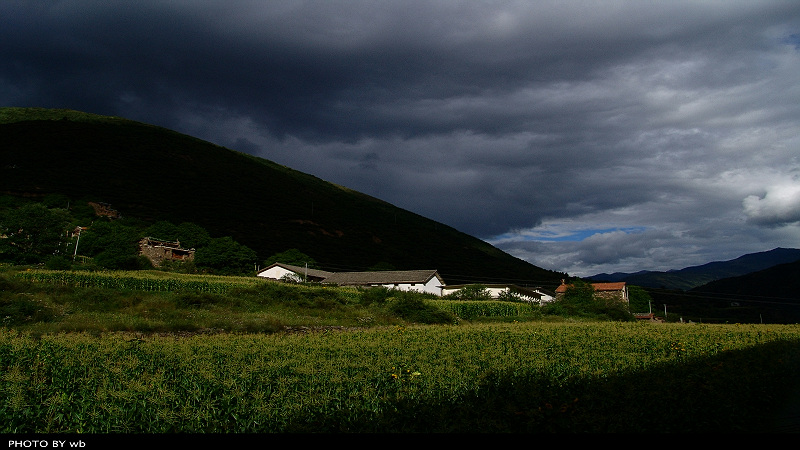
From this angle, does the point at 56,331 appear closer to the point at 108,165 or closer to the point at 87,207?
the point at 87,207

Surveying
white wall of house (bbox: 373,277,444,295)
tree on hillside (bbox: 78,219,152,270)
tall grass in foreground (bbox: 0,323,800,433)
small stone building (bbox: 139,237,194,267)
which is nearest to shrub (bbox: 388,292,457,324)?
tall grass in foreground (bbox: 0,323,800,433)

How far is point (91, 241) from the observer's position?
84.8 meters

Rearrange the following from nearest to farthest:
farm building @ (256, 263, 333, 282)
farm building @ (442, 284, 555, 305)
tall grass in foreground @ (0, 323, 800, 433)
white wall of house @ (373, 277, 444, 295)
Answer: tall grass in foreground @ (0, 323, 800, 433) < white wall of house @ (373, 277, 444, 295) < farm building @ (442, 284, 555, 305) < farm building @ (256, 263, 333, 282)

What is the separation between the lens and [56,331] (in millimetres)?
21922

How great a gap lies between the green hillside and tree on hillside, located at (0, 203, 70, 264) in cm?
5174

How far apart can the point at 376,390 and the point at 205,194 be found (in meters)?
160

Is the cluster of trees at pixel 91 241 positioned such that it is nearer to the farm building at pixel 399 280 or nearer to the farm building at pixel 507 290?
the farm building at pixel 399 280

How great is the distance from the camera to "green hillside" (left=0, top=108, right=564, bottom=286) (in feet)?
422

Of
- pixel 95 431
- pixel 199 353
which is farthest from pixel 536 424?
pixel 199 353

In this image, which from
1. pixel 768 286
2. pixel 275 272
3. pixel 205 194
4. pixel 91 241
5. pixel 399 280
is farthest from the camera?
pixel 205 194

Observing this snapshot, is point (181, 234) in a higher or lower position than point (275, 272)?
higher

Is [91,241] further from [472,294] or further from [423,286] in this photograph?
[472,294]

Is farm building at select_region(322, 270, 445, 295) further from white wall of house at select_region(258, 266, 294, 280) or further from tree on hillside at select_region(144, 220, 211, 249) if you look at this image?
tree on hillside at select_region(144, 220, 211, 249)

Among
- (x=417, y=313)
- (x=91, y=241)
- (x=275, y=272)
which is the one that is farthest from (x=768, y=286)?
(x=91, y=241)
